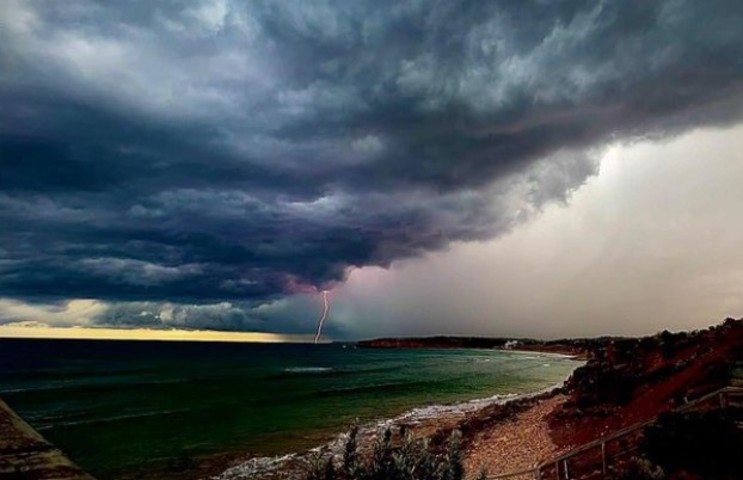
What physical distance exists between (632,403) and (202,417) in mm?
31469

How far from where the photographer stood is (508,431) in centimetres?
3003

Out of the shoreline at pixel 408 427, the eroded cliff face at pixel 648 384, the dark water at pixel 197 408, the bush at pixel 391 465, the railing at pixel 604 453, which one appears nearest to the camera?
the bush at pixel 391 465

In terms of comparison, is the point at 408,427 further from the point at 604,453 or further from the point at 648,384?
the point at 648,384

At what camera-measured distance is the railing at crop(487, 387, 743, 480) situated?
49.2ft

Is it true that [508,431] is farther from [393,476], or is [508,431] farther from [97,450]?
[393,476]

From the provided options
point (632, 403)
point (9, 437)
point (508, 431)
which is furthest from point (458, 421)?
point (9, 437)

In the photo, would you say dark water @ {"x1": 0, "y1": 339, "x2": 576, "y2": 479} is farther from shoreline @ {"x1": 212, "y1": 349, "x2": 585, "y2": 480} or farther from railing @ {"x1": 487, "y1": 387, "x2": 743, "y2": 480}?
railing @ {"x1": 487, "y1": 387, "x2": 743, "y2": 480}

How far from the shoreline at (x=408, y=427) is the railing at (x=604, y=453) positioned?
4.20 metres

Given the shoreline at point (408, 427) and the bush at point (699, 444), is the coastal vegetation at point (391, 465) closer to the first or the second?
the shoreline at point (408, 427)

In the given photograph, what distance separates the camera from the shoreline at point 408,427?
2342 centimetres

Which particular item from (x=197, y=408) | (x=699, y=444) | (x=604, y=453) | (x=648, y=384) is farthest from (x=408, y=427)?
(x=197, y=408)

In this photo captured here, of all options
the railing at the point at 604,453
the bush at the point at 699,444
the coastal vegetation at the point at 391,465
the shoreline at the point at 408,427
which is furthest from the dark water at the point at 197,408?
the coastal vegetation at the point at 391,465

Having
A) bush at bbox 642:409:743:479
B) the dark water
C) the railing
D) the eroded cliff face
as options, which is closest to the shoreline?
the dark water

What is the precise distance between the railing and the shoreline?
420cm
